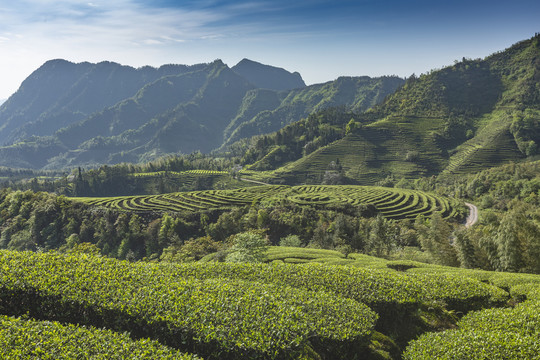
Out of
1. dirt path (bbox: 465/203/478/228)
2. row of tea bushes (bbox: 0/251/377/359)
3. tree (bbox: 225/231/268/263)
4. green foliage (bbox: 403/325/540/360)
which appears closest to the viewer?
green foliage (bbox: 403/325/540/360)

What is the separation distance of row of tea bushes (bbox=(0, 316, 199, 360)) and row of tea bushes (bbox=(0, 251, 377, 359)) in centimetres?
129

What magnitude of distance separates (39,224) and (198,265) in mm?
138831

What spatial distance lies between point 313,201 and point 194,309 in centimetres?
12231

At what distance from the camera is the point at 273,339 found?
41.5ft

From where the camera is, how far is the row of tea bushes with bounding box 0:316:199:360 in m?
11.2

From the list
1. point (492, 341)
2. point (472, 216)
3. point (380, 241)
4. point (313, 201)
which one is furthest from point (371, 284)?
point (472, 216)

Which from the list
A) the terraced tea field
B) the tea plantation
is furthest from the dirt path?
the tea plantation

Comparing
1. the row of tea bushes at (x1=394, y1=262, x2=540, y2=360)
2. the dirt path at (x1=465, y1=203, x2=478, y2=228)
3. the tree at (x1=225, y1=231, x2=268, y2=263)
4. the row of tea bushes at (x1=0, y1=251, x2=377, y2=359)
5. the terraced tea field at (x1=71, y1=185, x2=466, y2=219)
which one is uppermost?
the row of tea bushes at (x1=0, y1=251, x2=377, y2=359)

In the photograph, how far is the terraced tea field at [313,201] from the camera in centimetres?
12862

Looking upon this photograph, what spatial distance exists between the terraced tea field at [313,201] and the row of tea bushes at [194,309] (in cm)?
10922

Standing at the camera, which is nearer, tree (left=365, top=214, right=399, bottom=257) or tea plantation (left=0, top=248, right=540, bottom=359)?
tea plantation (left=0, top=248, right=540, bottom=359)

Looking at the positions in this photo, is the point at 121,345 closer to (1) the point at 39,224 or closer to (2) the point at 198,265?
(2) the point at 198,265

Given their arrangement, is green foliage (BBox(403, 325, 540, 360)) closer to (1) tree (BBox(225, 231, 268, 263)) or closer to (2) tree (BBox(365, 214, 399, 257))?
(1) tree (BBox(225, 231, 268, 263))

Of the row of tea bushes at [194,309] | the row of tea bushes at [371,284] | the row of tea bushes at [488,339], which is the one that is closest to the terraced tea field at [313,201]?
the row of tea bushes at [371,284]
